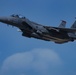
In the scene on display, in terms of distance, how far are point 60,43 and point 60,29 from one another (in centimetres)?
310

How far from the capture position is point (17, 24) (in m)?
85.2

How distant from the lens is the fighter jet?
278 ft

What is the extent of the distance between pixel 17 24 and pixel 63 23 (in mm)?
18471

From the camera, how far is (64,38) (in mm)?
87500

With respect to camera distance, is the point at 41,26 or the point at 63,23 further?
the point at 63,23

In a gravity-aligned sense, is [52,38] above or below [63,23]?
below

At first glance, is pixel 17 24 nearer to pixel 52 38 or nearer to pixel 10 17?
pixel 10 17

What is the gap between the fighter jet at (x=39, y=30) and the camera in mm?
84625

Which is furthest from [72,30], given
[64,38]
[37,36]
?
[37,36]

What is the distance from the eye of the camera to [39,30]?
8581 centimetres

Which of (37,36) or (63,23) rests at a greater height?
(63,23)

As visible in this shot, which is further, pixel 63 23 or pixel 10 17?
pixel 63 23

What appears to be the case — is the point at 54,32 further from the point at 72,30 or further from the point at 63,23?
the point at 63,23

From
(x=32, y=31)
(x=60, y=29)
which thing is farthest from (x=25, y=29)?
(x=60, y=29)
